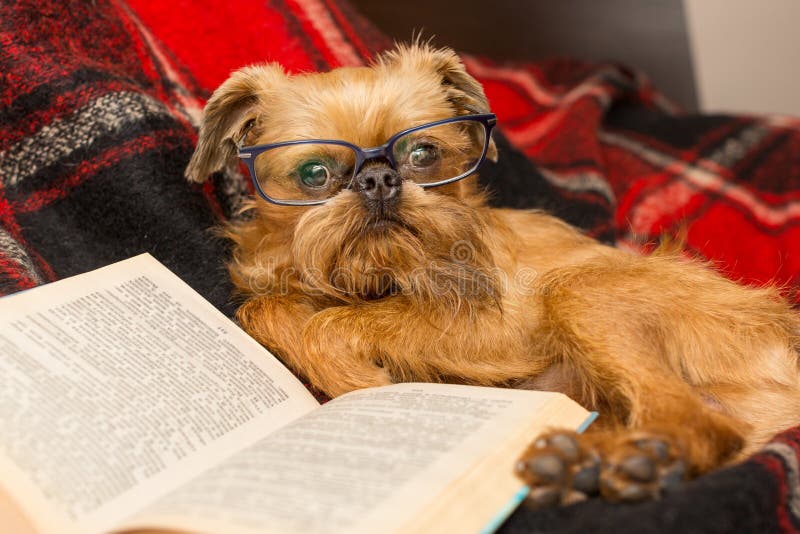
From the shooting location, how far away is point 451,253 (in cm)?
177

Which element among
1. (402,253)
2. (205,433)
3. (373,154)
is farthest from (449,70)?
(205,433)

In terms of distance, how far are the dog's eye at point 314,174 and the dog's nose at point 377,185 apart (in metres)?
0.08

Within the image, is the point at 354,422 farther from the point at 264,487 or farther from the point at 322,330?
the point at 322,330

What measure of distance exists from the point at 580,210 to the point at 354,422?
1.47m

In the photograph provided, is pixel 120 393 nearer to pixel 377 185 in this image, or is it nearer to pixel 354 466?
pixel 354 466

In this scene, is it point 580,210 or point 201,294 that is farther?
point 580,210

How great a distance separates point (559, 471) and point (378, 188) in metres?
→ 0.69

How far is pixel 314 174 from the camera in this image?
172 cm

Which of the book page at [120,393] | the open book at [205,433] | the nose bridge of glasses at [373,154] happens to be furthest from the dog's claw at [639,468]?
the nose bridge of glasses at [373,154]

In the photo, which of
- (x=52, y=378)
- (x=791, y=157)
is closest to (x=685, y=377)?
(x=52, y=378)

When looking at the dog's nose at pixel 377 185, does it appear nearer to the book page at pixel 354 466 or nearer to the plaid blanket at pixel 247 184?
the book page at pixel 354 466

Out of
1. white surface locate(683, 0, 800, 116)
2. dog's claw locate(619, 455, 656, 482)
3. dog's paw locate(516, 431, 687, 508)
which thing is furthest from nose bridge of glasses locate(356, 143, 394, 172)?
white surface locate(683, 0, 800, 116)

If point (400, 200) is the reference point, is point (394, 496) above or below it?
below

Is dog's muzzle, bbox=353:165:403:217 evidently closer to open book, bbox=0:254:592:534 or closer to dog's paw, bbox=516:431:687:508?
open book, bbox=0:254:592:534
